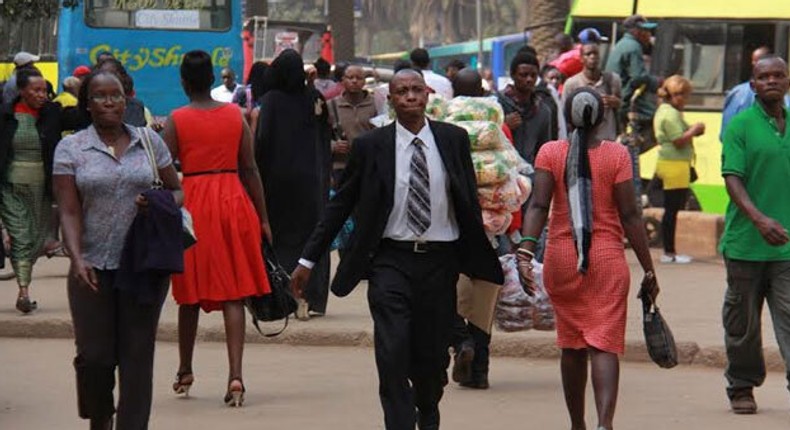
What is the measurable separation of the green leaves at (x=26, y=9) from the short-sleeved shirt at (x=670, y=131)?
19.1 ft

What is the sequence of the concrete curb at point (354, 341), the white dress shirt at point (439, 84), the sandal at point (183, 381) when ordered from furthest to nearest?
the white dress shirt at point (439, 84), the concrete curb at point (354, 341), the sandal at point (183, 381)

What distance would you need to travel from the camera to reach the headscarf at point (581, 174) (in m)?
8.42

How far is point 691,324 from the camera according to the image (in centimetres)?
1308

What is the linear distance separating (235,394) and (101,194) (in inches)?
101

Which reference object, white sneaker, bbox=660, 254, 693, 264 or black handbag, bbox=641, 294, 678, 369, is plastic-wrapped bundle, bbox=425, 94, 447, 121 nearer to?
black handbag, bbox=641, 294, 678, 369

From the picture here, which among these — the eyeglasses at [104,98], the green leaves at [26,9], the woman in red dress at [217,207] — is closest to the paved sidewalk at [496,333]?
the woman in red dress at [217,207]

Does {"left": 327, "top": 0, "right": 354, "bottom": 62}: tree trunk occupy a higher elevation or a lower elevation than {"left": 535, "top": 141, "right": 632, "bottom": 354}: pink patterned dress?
lower

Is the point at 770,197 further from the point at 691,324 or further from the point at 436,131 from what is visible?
the point at 691,324

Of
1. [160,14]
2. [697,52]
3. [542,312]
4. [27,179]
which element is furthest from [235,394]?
[160,14]

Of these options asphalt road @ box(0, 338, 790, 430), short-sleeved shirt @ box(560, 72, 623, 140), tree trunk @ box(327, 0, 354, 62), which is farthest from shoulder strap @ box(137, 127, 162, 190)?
tree trunk @ box(327, 0, 354, 62)

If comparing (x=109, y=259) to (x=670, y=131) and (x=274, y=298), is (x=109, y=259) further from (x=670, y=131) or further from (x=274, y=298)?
(x=670, y=131)

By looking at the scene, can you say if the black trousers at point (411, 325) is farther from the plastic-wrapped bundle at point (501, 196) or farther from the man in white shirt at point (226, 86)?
the man in white shirt at point (226, 86)

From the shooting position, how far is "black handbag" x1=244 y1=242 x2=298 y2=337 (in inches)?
407

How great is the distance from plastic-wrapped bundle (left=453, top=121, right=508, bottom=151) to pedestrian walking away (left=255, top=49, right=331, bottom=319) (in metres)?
2.13
